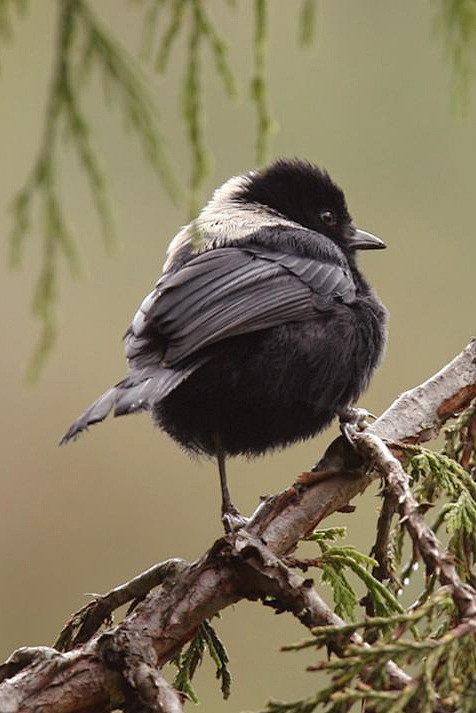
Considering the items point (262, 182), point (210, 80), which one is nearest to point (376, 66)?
point (210, 80)

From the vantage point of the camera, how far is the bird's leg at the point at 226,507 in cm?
366

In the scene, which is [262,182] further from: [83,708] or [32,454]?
[32,454]

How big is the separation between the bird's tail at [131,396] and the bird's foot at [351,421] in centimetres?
53

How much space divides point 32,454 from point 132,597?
262 inches

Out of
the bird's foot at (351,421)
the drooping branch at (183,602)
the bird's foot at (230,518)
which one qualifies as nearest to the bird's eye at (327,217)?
the bird's foot at (351,421)

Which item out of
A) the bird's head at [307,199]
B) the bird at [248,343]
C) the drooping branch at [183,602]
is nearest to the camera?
the drooping branch at [183,602]

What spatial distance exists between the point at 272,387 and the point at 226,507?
436 millimetres

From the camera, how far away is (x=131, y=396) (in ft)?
11.5

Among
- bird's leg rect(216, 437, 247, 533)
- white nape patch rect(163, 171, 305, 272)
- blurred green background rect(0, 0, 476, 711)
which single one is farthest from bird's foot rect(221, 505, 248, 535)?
blurred green background rect(0, 0, 476, 711)

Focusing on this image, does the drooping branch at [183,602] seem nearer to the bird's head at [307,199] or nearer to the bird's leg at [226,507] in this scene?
the bird's leg at [226,507]

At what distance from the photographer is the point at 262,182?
525 cm

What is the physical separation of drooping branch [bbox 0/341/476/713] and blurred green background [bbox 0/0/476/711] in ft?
15.6

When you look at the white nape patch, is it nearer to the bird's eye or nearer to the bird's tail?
the bird's eye

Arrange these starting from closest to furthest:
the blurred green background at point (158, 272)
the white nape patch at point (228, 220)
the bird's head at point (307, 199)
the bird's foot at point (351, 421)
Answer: the bird's foot at point (351, 421) → the white nape patch at point (228, 220) → the bird's head at point (307, 199) → the blurred green background at point (158, 272)
